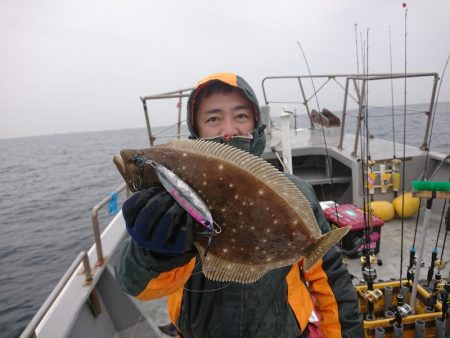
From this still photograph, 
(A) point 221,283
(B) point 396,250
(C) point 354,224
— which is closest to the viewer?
(A) point 221,283

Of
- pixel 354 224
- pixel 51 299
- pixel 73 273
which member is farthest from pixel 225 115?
pixel 354 224

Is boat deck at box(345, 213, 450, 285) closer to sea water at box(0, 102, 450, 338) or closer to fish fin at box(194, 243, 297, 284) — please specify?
fish fin at box(194, 243, 297, 284)

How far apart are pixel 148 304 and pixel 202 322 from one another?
2.70m

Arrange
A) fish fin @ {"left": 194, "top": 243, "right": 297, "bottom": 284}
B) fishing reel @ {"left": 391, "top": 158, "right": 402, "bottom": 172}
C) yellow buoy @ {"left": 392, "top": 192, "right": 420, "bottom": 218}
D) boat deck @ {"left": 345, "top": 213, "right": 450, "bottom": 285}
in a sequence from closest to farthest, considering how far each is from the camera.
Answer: fish fin @ {"left": 194, "top": 243, "right": 297, "bottom": 284} < boat deck @ {"left": 345, "top": 213, "right": 450, "bottom": 285} < yellow buoy @ {"left": 392, "top": 192, "right": 420, "bottom": 218} < fishing reel @ {"left": 391, "top": 158, "right": 402, "bottom": 172}

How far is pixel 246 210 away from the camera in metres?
1.47

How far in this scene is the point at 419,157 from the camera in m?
6.28

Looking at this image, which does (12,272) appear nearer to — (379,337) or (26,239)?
(26,239)

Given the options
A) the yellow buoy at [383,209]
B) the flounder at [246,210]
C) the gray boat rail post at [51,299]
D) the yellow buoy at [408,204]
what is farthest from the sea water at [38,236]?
the yellow buoy at [408,204]

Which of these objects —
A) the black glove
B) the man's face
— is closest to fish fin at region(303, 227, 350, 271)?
the black glove

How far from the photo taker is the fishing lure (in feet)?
4.57

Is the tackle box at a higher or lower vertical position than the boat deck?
higher

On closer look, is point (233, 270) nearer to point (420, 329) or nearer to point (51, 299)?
point (51, 299)

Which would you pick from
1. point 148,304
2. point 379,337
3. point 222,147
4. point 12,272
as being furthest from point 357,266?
point 12,272

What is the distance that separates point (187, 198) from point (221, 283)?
Result: 2.59 ft
